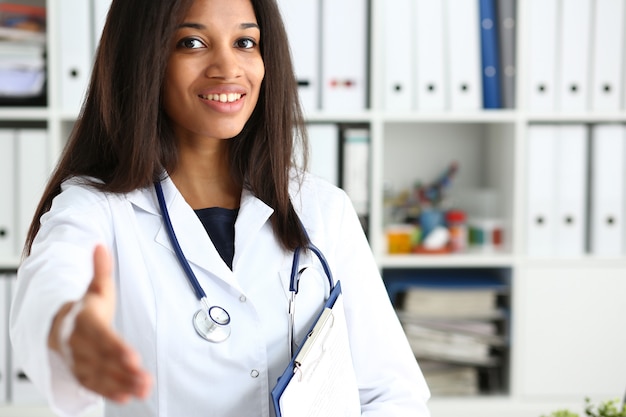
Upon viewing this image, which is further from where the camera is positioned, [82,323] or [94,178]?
[94,178]

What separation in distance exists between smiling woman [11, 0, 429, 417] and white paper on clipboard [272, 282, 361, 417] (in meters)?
0.05

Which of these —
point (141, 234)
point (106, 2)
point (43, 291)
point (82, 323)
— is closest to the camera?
point (82, 323)

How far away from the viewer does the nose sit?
1.19m

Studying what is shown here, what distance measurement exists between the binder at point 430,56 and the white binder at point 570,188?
38 centimetres

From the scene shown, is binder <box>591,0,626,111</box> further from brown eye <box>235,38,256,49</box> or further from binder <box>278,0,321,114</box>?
brown eye <box>235,38,256,49</box>

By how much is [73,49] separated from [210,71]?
126cm

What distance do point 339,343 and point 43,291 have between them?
1.61ft

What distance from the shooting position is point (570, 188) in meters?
2.42

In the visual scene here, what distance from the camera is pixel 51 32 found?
89.9 inches

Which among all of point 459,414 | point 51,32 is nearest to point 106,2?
point 51,32

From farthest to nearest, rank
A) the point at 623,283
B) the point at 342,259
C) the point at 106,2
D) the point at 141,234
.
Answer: the point at 623,283 < the point at 106,2 < the point at 342,259 < the point at 141,234

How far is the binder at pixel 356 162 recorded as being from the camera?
239cm

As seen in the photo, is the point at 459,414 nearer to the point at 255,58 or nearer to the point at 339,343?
the point at 339,343

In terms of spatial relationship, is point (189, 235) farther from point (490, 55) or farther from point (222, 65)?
point (490, 55)
